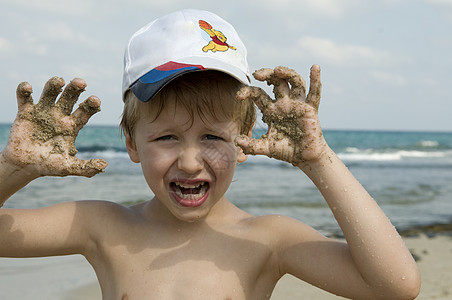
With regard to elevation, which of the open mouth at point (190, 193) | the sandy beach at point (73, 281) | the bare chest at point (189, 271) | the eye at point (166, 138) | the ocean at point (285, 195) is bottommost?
the ocean at point (285, 195)

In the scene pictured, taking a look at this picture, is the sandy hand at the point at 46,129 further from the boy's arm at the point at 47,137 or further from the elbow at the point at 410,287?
the elbow at the point at 410,287

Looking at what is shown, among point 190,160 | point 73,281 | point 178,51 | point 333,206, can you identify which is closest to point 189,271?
point 190,160

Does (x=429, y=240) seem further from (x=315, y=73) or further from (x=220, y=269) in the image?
(x=315, y=73)

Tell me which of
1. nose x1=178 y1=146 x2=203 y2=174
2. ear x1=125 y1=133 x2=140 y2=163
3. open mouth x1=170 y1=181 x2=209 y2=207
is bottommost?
open mouth x1=170 y1=181 x2=209 y2=207

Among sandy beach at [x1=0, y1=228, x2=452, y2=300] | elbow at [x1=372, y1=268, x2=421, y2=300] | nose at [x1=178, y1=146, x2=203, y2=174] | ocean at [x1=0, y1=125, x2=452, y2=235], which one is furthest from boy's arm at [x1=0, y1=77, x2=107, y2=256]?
ocean at [x1=0, y1=125, x2=452, y2=235]

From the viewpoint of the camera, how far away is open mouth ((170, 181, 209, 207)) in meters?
2.02

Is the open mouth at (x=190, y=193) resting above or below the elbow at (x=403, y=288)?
above

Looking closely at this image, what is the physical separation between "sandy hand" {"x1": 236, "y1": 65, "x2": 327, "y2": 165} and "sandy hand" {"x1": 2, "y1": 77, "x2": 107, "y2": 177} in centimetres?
63

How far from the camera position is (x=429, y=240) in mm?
5449

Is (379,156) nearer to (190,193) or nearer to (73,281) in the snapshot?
(73,281)

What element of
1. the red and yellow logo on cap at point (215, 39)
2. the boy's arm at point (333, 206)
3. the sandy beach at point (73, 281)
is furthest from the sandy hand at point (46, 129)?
the sandy beach at point (73, 281)

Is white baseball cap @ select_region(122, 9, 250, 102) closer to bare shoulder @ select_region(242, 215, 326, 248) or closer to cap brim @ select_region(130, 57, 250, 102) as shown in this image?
cap brim @ select_region(130, 57, 250, 102)

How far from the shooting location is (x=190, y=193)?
2.04 metres

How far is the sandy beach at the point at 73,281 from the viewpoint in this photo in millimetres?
3795
